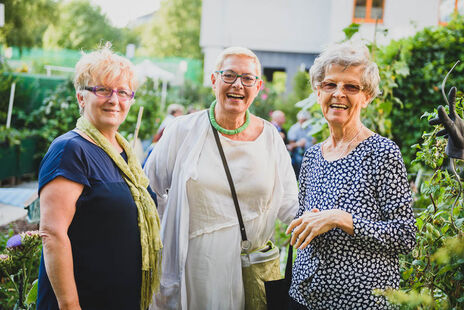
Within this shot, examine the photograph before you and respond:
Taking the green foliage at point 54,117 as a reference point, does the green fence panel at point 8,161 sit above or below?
below

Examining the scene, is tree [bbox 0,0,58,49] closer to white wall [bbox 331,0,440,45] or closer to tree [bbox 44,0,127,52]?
white wall [bbox 331,0,440,45]

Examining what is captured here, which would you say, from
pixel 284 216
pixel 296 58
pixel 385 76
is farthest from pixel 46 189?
pixel 296 58

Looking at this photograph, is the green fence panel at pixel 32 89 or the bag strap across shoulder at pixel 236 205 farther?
the green fence panel at pixel 32 89

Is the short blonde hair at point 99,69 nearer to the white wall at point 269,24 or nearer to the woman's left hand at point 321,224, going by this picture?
the woman's left hand at point 321,224

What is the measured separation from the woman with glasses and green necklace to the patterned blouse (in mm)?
641

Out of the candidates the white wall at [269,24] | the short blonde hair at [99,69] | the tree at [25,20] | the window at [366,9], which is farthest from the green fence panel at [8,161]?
the window at [366,9]

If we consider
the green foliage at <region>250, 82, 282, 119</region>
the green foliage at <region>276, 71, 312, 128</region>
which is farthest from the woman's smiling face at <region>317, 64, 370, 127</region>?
the green foliage at <region>250, 82, 282, 119</region>

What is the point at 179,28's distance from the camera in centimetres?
4016

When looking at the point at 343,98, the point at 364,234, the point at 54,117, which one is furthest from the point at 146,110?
the point at 364,234

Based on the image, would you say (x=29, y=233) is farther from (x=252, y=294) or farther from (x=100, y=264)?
(x=252, y=294)

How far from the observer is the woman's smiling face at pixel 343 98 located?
188cm

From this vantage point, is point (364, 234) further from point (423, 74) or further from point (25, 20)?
point (25, 20)

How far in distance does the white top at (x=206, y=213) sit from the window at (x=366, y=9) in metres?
15.1

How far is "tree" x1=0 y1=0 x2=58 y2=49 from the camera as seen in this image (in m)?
16.4
